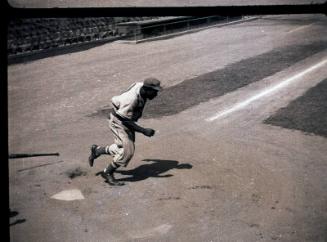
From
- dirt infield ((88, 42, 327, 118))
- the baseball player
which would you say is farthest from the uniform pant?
dirt infield ((88, 42, 327, 118))

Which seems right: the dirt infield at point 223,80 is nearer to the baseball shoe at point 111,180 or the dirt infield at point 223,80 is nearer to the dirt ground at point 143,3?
the baseball shoe at point 111,180

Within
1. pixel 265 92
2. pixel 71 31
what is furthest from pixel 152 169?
pixel 71 31

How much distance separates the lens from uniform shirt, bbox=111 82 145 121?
5625 mm

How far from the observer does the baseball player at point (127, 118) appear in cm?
555

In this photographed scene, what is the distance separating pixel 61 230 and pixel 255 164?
3.63 metres

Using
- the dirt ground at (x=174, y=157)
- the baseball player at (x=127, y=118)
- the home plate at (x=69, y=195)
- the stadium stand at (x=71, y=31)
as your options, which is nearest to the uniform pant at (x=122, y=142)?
the baseball player at (x=127, y=118)

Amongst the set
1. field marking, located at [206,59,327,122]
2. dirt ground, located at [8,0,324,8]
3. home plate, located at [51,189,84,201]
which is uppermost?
dirt ground, located at [8,0,324,8]

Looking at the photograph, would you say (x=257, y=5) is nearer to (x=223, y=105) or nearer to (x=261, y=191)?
(x=261, y=191)

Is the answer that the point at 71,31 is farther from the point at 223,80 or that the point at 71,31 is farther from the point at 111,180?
the point at 111,180

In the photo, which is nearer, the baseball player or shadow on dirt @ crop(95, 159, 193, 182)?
the baseball player

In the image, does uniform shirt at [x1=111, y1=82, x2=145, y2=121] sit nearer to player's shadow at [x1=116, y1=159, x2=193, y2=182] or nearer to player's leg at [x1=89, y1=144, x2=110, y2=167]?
player's leg at [x1=89, y1=144, x2=110, y2=167]

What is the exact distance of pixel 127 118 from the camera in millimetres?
5738

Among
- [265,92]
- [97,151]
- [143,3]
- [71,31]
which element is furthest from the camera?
[71,31]

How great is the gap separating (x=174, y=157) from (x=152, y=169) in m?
0.64
